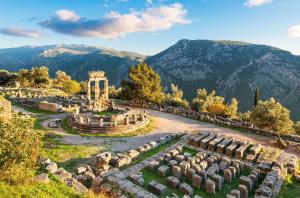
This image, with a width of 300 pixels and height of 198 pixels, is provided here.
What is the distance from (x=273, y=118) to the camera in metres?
25.4

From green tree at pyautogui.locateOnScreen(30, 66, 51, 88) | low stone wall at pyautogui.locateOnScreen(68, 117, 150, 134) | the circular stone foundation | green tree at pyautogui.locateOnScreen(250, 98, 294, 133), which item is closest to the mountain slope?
green tree at pyautogui.locateOnScreen(250, 98, 294, 133)

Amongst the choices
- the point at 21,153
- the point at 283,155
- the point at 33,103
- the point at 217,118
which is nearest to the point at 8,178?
the point at 21,153

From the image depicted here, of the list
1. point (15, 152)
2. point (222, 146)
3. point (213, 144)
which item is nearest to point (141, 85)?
point (213, 144)

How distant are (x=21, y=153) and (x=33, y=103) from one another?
103ft

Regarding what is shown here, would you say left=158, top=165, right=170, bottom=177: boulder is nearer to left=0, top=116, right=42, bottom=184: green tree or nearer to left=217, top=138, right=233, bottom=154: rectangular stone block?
left=217, top=138, right=233, bottom=154: rectangular stone block

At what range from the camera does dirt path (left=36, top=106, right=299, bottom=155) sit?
22109 millimetres

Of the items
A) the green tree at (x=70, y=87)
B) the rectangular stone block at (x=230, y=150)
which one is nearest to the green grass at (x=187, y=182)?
the rectangular stone block at (x=230, y=150)

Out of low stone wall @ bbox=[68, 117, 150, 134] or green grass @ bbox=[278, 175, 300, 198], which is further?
low stone wall @ bbox=[68, 117, 150, 134]

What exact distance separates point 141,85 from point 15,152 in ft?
104

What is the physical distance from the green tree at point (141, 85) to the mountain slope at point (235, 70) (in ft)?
243

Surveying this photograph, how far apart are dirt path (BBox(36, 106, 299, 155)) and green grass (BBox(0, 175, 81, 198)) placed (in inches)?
362

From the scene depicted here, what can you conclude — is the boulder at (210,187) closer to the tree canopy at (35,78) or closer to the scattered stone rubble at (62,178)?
the scattered stone rubble at (62,178)

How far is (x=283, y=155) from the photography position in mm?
19422

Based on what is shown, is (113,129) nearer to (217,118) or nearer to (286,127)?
(217,118)
